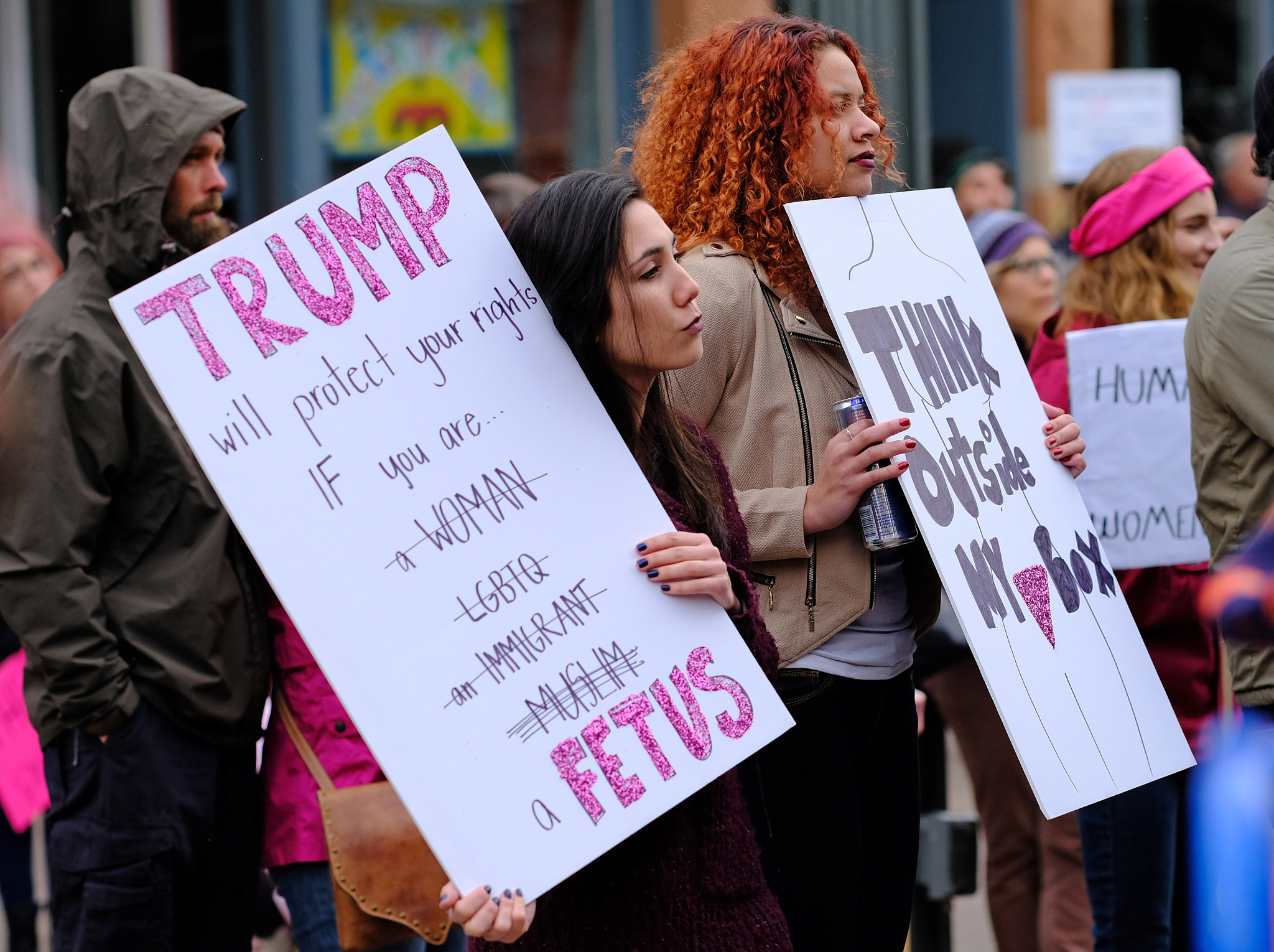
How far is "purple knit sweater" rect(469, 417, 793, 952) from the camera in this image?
2.08 meters

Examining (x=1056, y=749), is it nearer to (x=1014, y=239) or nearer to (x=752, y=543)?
(x=752, y=543)

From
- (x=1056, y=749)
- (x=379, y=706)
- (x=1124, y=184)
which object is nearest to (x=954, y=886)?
(x=1056, y=749)

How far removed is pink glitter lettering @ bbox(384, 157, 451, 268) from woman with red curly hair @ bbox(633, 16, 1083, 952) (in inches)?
23.7

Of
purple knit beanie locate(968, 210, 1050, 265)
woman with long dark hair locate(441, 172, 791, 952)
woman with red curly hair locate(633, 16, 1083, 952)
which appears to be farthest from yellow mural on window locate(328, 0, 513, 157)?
woman with long dark hair locate(441, 172, 791, 952)

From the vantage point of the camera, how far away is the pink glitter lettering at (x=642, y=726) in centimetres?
202

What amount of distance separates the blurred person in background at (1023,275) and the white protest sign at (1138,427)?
98 cm

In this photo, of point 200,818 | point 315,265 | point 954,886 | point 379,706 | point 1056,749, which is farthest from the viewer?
point 954,886

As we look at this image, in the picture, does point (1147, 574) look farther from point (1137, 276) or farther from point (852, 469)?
point (852, 469)

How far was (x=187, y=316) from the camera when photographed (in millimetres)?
1953

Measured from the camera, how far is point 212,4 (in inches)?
360

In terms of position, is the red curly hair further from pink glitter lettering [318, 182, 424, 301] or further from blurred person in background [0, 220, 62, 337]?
blurred person in background [0, 220, 62, 337]

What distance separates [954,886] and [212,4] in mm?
7442

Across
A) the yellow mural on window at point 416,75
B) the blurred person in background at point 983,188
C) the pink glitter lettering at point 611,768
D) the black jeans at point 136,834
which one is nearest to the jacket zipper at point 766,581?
the pink glitter lettering at point 611,768

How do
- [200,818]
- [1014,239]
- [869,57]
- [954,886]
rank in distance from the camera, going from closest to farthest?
[200,818]
[869,57]
[954,886]
[1014,239]
